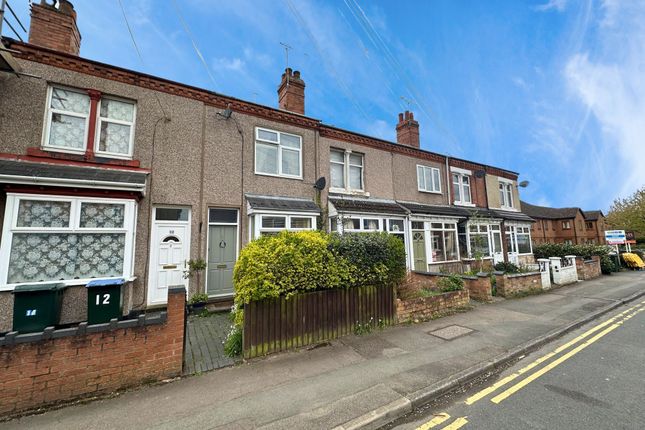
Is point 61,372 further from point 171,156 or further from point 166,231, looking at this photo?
point 171,156

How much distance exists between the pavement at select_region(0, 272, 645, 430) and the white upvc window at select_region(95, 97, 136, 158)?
632 centimetres

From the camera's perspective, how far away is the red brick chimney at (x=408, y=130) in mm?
15281

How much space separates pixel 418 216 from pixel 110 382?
38.9ft

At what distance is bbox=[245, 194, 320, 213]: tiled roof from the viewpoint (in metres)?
8.61

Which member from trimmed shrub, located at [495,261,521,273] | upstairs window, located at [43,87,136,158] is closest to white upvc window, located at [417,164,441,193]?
trimmed shrub, located at [495,261,521,273]

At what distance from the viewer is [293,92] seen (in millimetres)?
11000

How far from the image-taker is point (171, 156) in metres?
7.94

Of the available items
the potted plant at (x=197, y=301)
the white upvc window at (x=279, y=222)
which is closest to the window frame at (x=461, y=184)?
the white upvc window at (x=279, y=222)

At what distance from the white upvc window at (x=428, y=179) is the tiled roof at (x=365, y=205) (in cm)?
264

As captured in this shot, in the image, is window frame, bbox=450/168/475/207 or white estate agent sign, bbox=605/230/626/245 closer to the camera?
window frame, bbox=450/168/475/207

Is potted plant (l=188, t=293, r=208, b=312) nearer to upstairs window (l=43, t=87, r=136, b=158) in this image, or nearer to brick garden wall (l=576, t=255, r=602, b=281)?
upstairs window (l=43, t=87, r=136, b=158)

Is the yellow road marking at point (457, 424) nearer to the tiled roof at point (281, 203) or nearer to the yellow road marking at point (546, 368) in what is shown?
the yellow road marking at point (546, 368)

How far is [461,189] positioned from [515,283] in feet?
25.8

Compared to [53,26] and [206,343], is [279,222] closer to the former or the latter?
[206,343]
